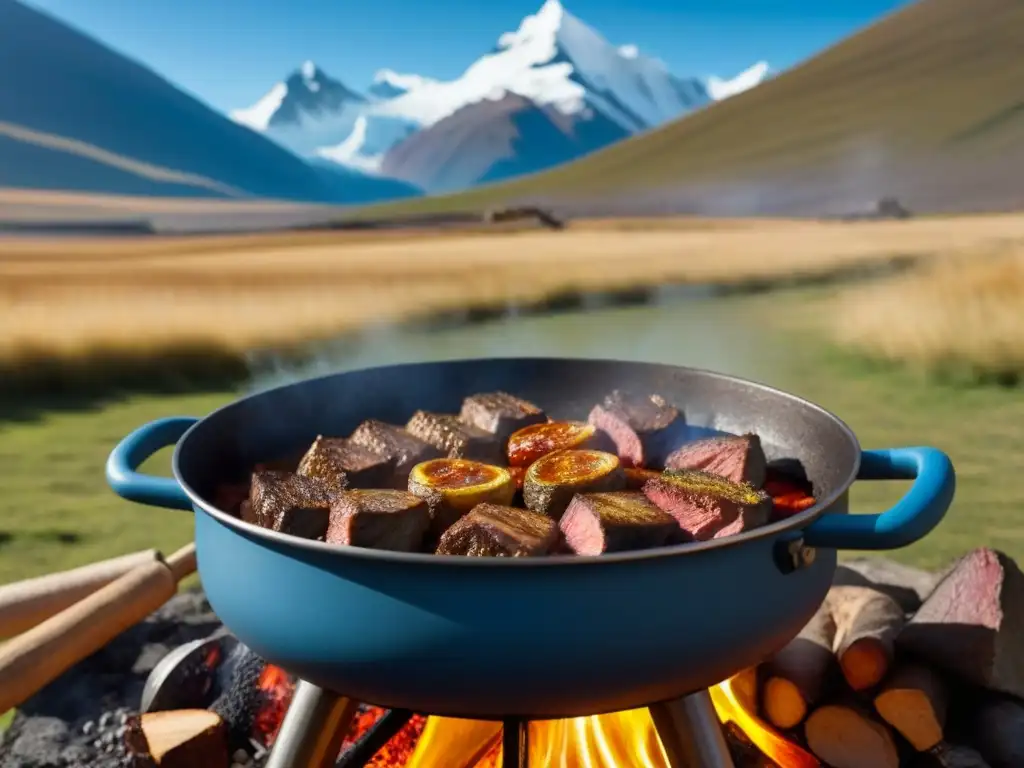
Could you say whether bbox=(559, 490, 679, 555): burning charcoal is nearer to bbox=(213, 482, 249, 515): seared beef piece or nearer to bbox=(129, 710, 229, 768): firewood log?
bbox=(213, 482, 249, 515): seared beef piece

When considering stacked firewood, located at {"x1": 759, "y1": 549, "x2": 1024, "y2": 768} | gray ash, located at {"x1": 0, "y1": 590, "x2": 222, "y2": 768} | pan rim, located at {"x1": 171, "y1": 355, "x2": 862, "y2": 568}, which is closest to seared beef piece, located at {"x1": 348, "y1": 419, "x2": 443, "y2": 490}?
pan rim, located at {"x1": 171, "y1": 355, "x2": 862, "y2": 568}

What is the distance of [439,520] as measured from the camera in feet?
7.13

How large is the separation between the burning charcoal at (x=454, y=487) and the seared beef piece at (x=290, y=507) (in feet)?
0.86

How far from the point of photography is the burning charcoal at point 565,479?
7.27ft

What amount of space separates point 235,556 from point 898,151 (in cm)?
2675

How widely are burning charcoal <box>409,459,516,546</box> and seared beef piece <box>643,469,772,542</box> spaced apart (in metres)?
0.40

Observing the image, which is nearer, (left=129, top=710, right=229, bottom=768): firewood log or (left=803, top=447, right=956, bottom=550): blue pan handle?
(left=803, top=447, right=956, bottom=550): blue pan handle

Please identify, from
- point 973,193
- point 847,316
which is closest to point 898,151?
point 973,193

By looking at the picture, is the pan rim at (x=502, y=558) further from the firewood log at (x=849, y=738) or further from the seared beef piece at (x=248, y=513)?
the firewood log at (x=849, y=738)

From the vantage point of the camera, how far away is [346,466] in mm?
2439

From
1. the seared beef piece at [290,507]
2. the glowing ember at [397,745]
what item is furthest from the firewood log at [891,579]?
the seared beef piece at [290,507]

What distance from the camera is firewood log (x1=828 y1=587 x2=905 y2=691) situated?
119 inches

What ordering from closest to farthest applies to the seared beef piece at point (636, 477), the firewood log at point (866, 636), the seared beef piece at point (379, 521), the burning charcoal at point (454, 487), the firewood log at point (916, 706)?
1. the seared beef piece at point (379, 521)
2. the burning charcoal at point (454, 487)
3. the seared beef piece at point (636, 477)
4. the firewood log at point (916, 706)
5. the firewood log at point (866, 636)

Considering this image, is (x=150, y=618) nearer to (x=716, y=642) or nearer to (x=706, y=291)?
(x=716, y=642)
